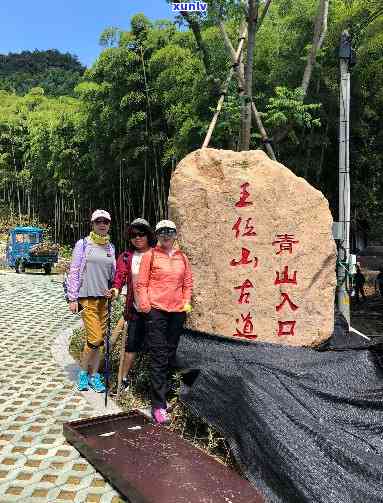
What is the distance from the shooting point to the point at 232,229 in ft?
11.6

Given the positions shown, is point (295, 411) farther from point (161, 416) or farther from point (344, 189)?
point (344, 189)

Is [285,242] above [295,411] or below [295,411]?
above

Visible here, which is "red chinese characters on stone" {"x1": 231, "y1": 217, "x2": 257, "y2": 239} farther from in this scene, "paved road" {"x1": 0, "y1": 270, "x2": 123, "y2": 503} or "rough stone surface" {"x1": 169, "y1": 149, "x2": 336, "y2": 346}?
"paved road" {"x1": 0, "y1": 270, "x2": 123, "y2": 503}

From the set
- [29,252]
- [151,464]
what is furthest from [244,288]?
[29,252]

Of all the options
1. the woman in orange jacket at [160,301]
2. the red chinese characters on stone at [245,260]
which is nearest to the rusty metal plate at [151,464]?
the woman in orange jacket at [160,301]

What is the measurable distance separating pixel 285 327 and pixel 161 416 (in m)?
0.99

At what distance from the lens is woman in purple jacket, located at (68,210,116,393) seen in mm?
3549

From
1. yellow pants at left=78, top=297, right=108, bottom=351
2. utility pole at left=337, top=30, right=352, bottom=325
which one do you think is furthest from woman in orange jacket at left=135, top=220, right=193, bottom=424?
utility pole at left=337, top=30, right=352, bottom=325

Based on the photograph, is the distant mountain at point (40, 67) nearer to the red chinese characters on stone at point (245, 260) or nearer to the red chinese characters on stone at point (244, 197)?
the red chinese characters on stone at point (244, 197)

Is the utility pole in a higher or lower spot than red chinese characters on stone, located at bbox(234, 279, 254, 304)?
higher

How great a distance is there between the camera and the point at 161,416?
10.2 feet

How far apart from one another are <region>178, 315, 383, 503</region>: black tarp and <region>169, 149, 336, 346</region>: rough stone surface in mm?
232

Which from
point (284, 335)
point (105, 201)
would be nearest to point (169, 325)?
point (284, 335)

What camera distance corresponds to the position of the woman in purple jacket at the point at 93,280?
355 centimetres
